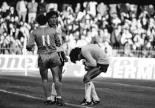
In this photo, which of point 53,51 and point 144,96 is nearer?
point 53,51

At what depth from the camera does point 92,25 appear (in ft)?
97.3

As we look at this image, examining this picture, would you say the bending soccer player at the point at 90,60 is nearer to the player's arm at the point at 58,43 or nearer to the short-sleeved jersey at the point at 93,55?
the short-sleeved jersey at the point at 93,55

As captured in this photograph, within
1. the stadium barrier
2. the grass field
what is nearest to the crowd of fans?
the stadium barrier

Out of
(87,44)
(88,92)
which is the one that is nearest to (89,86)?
(88,92)

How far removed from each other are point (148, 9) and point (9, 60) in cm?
981

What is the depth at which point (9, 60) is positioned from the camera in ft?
91.7

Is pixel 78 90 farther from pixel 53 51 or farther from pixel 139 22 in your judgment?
pixel 139 22

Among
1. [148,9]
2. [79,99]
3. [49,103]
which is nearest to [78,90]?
[79,99]

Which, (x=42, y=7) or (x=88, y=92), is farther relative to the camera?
(x=42, y=7)

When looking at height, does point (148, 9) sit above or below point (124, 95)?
above

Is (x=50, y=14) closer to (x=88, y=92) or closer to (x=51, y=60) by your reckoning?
(x=51, y=60)

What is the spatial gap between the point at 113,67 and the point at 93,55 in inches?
573

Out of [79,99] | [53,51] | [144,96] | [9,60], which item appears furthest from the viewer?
A: [9,60]

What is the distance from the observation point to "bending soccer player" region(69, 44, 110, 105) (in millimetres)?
12656
